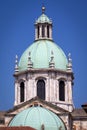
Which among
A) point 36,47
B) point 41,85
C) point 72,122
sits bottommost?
point 72,122

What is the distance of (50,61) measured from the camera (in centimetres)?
9438

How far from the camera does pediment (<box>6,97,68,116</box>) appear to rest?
294 feet

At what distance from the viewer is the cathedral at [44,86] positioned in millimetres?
87762

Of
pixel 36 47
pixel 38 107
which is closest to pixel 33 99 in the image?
pixel 38 107

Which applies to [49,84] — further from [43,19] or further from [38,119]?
[43,19]

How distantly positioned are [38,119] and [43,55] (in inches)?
550

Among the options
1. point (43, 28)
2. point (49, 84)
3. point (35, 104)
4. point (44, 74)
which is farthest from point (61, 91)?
point (43, 28)

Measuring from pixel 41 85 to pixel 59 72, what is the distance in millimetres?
3491

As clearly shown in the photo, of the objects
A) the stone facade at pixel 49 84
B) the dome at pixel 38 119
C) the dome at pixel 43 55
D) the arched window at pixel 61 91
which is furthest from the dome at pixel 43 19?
the dome at pixel 38 119

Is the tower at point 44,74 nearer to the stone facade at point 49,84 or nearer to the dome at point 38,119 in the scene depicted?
the stone facade at point 49,84

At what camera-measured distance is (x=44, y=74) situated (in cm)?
9344

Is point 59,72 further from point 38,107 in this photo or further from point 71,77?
point 38,107

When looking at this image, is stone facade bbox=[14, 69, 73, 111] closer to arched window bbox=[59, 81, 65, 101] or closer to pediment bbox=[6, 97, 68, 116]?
arched window bbox=[59, 81, 65, 101]

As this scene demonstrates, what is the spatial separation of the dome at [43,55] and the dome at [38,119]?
32.8 feet
